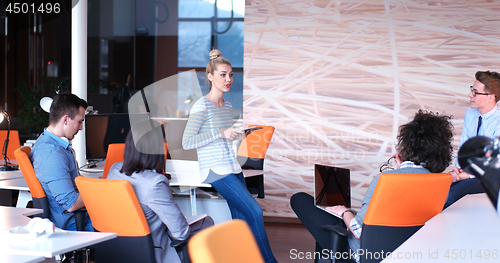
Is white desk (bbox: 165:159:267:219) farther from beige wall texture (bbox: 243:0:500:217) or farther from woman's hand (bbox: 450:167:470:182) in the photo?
woman's hand (bbox: 450:167:470:182)

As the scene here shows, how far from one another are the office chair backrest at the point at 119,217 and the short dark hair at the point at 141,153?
0.71 feet

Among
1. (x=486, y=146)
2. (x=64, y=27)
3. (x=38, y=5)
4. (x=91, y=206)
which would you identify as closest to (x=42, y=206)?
(x=91, y=206)

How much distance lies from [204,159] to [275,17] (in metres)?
2.93

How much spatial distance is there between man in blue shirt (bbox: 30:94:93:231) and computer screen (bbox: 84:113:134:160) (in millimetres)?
899

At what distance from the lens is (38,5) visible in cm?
666

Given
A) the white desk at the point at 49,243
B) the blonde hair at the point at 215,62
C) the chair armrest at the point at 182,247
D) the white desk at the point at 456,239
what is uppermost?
the blonde hair at the point at 215,62

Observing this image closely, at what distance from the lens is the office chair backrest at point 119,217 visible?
1.94 meters

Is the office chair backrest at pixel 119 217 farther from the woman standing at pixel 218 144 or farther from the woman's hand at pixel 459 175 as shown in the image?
the woman's hand at pixel 459 175

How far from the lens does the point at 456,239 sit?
61.5 inches

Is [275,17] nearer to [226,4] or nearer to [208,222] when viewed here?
[226,4]

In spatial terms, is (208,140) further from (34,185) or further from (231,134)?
(34,185)

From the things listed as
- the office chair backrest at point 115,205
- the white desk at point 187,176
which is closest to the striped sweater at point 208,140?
the white desk at point 187,176

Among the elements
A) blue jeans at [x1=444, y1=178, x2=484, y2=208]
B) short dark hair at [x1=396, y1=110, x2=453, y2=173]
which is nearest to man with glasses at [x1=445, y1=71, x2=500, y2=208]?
blue jeans at [x1=444, y1=178, x2=484, y2=208]

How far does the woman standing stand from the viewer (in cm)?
269
